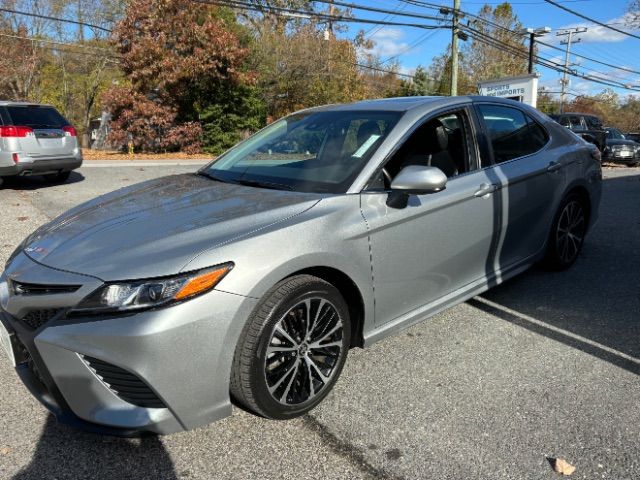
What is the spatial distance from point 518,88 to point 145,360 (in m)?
20.1

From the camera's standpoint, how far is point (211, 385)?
2.27 metres

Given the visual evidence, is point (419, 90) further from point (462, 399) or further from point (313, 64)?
point (462, 399)

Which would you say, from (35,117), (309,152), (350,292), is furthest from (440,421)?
(35,117)

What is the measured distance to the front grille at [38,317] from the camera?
7.31 feet

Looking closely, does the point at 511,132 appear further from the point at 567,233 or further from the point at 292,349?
the point at 292,349

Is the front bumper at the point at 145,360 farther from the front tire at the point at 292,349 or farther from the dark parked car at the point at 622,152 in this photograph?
the dark parked car at the point at 622,152

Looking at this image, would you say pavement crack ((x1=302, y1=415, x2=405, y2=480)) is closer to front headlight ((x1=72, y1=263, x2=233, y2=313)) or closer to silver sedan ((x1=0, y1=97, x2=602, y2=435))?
silver sedan ((x1=0, y1=97, x2=602, y2=435))

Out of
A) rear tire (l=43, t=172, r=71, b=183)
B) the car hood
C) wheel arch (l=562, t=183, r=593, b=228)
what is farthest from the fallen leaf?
rear tire (l=43, t=172, r=71, b=183)

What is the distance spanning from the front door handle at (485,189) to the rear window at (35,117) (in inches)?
328

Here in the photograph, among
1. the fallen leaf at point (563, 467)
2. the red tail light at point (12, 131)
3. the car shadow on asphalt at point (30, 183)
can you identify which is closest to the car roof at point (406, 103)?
the fallen leaf at point (563, 467)

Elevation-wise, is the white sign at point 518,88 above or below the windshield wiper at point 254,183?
above

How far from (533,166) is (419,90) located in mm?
39200

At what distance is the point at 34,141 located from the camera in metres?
8.99

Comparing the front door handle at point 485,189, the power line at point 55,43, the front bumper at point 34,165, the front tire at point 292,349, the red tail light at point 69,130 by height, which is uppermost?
the power line at point 55,43
